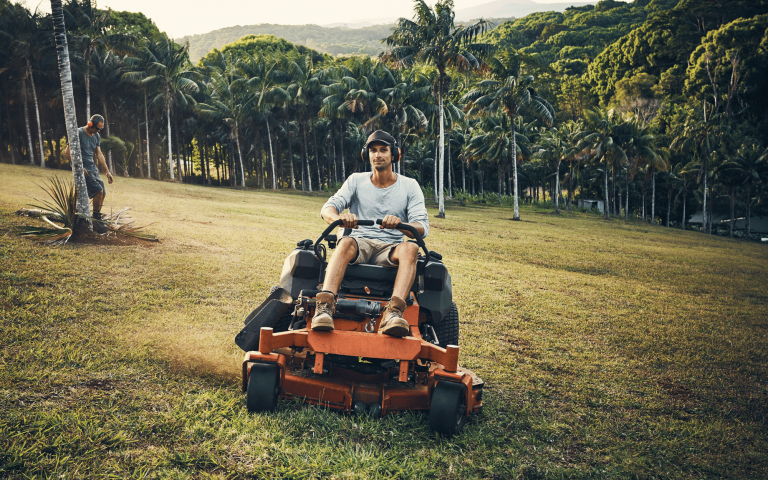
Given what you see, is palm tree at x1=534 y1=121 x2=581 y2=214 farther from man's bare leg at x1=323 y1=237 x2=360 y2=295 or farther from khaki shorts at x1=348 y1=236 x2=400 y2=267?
man's bare leg at x1=323 y1=237 x2=360 y2=295

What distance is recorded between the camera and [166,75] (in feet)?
126

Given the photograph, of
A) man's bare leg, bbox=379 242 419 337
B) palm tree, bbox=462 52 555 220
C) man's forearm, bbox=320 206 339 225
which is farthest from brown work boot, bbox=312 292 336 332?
palm tree, bbox=462 52 555 220

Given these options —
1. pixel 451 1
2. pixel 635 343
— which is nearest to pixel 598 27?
pixel 451 1

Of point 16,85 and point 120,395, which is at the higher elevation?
point 16,85

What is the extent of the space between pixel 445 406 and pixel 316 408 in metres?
0.95

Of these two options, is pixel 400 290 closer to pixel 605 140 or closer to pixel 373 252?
pixel 373 252

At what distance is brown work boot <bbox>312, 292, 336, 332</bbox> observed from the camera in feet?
10.4

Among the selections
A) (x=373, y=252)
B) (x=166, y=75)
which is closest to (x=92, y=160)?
(x=373, y=252)

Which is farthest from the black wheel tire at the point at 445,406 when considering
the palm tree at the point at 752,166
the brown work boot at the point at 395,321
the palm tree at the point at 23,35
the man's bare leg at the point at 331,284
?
the palm tree at the point at 752,166

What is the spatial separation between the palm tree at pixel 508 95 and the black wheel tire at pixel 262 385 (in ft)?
92.7

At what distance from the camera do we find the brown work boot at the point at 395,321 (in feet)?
10.3

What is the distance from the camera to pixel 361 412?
3381 mm

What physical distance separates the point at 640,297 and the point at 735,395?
17.0 feet

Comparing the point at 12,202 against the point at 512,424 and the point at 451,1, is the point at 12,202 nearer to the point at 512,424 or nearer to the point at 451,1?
the point at 512,424
